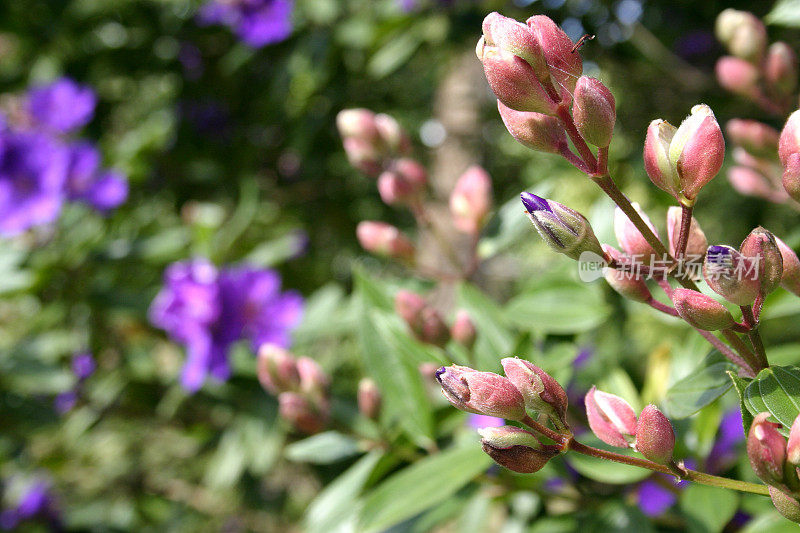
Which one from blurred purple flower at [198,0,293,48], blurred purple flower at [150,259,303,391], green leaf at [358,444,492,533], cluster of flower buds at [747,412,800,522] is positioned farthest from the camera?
blurred purple flower at [198,0,293,48]

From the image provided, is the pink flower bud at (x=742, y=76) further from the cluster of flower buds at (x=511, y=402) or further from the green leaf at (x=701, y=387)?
the cluster of flower buds at (x=511, y=402)

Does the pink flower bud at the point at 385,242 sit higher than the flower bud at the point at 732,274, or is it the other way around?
the flower bud at the point at 732,274

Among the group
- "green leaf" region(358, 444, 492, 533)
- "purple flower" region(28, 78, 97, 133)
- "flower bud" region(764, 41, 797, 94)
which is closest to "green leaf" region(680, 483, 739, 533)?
"green leaf" region(358, 444, 492, 533)

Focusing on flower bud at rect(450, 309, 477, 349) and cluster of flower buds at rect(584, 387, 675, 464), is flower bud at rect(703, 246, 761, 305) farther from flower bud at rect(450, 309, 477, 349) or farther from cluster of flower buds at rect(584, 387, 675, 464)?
flower bud at rect(450, 309, 477, 349)

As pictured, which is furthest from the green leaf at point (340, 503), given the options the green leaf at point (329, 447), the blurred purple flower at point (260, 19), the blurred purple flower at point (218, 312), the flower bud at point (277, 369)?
the blurred purple flower at point (260, 19)

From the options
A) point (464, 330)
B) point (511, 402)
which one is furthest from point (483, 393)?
point (464, 330)
